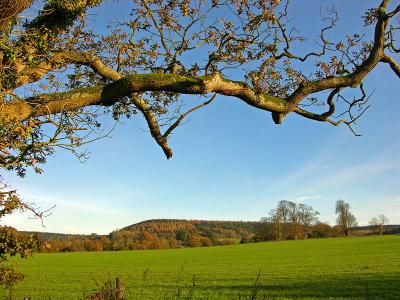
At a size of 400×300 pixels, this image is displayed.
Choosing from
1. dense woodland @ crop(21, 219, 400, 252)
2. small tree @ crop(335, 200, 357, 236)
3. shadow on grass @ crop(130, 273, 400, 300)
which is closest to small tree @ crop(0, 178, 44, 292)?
shadow on grass @ crop(130, 273, 400, 300)

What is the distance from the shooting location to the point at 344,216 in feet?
469

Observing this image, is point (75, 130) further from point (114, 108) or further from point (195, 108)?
point (114, 108)

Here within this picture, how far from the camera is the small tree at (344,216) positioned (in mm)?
140250

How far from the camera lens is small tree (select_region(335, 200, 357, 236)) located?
140250 millimetres

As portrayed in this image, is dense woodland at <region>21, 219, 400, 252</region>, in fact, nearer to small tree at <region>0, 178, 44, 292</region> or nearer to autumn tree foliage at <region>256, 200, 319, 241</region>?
autumn tree foliage at <region>256, 200, 319, 241</region>

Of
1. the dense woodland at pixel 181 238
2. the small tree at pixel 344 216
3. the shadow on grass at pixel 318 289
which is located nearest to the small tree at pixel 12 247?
the shadow on grass at pixel 318 289

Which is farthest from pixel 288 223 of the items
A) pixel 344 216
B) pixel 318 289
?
pixel 318 289

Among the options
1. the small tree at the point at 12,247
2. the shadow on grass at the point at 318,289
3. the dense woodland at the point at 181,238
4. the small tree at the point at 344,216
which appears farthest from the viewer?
the small tree at the point at 344,216

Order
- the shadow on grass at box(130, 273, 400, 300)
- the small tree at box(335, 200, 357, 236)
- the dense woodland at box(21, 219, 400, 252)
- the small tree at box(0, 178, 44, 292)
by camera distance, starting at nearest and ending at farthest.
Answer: the small tree at box(0, 178, 44, 292) < the shadow on grass at box(130, 273, 400, 300) < the dense woodland at box(21, 219, 400, 252) < the small tree at box(335, 200, 357, 236)

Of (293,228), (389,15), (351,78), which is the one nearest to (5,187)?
(351,78)

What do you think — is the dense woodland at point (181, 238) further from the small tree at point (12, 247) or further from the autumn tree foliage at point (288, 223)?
the small tree at point (12, 247)

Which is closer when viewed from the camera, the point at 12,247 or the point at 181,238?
the point at 12,247

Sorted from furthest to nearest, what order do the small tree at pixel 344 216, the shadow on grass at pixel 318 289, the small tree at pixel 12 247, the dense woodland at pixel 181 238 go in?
the small tree at pixel 344 216, the dense woodland at pixel 181 238, the shadow on grass at pixel 318 289, the small tree at pixel 12 247

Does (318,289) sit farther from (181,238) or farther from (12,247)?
(181,238)
